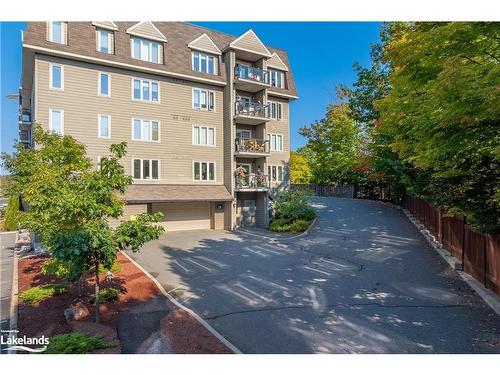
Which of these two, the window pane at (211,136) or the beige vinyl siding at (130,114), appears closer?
the beige vinyl siding at (130,114)

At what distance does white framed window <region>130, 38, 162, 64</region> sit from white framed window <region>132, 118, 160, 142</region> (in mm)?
3708

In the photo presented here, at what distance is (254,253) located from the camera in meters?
14.5

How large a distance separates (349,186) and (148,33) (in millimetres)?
24211

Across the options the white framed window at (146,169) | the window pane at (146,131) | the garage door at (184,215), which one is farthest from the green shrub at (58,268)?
the window pane at (146,131)

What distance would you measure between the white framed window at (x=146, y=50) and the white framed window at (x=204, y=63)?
2339 millimetres

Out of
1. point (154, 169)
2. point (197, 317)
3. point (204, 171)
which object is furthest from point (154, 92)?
point (197, 317)

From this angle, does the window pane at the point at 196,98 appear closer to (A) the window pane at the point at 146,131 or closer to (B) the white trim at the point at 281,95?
(A) the window pane at the point at 146,131

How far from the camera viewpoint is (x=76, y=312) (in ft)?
24.1

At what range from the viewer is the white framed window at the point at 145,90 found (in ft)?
62.0

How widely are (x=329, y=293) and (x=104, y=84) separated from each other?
16.2 meters

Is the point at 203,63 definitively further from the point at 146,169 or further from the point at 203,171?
the point at 146,169
